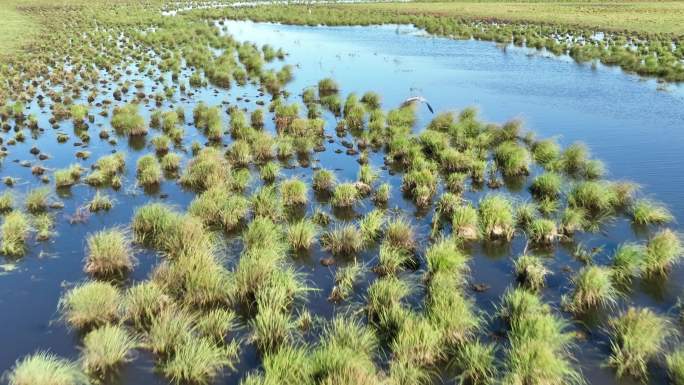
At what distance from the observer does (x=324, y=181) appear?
19328mm

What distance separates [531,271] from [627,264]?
2.69 metres

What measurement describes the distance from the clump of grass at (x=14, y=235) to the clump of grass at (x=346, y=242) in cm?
860

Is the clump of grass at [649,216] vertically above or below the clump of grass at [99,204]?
above

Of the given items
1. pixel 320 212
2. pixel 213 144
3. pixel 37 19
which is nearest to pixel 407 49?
pixel 213 144

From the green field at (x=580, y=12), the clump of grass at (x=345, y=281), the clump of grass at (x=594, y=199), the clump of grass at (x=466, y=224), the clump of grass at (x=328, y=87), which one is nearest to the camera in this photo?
the clump of grass at (x=345, y=281)

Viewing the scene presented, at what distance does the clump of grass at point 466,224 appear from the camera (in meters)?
15.9

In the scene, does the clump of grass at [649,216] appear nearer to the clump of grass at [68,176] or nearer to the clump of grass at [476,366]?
the clump of grass at [476,366]

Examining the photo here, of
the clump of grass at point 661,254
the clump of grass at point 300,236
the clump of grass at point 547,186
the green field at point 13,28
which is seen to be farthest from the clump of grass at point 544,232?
the green field at point 13,28

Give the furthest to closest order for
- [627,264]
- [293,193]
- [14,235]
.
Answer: [293,193] < [14,235] < [627,264]

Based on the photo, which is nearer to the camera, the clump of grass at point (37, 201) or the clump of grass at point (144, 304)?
the clump of grass at point (144, 304)

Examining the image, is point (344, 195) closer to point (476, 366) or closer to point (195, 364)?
point (476, 366)

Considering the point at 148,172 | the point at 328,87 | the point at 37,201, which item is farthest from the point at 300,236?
the point at 328,87

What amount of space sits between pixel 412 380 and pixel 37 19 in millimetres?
76179

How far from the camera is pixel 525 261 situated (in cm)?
1371
